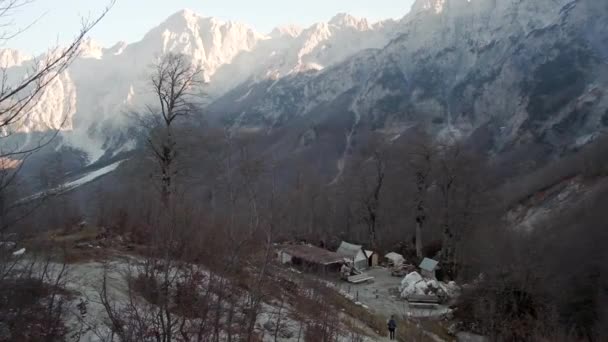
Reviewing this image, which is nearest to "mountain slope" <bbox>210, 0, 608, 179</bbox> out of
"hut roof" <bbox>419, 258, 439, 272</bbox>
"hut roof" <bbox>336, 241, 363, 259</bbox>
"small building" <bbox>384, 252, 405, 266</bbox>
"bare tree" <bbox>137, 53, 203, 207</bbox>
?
"small building" <bbox>384, 252, 405, 266</bbox>

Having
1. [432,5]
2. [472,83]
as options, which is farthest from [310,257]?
[432,5]

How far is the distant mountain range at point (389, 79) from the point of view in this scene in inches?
3334

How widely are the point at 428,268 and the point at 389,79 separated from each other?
299ft

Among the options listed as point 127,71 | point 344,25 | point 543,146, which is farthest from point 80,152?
point 543,146

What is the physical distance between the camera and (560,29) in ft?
315

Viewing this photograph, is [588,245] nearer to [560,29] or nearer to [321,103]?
[560,29]

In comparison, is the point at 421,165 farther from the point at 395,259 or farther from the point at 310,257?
the point at 310,257

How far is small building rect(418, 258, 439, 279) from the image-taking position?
2895 centimetres

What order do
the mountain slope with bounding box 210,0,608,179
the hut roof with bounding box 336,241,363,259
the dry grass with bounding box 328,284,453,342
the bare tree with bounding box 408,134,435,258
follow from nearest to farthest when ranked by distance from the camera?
the dry grass with bounding box 328,284,453,342, the bare tree with bounding box 408,134,435,258, the hut roof with bounding box 336,241,363,259, the mountain slope with bounding box 210,0,608,179

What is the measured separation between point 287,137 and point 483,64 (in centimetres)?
4750

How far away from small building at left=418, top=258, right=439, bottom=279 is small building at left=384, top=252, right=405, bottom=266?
307cm

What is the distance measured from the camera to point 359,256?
3300cm

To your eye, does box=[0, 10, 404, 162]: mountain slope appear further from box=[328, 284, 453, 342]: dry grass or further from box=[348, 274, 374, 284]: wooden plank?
box=[328, 284, 453, 342]: dry grass

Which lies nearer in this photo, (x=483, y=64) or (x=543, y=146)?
(x=543, y=146)
